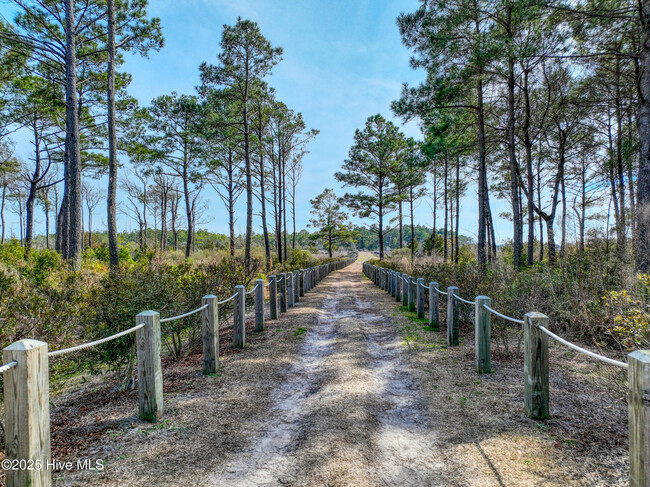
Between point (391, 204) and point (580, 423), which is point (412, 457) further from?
point (391, 204)

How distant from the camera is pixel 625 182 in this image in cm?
1566

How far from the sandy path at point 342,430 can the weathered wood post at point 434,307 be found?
1.89 m

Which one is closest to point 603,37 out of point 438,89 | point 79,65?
point 438,89

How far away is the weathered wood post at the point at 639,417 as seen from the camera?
5.57ft

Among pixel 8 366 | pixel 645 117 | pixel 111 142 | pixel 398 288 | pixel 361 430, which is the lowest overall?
pixel 361 430

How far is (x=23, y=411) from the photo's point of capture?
5.92ft

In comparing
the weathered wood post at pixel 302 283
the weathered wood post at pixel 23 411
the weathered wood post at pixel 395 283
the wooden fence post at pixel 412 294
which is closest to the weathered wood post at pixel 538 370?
the weathered wood post at pixel 23 411

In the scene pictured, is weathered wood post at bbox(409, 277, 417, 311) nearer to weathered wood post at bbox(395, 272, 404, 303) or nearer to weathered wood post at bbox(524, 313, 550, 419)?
weathered wood post at bbox(395, 272, 404, 303)

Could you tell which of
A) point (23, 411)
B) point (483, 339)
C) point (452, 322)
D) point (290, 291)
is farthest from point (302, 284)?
point (23, 411)

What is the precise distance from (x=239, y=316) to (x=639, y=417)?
207 inches

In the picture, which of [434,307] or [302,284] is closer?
[434,307]

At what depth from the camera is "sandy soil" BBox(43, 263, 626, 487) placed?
7.86 ft

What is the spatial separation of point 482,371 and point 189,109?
52.3 ft

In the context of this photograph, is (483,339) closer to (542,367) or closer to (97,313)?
(542,367)
